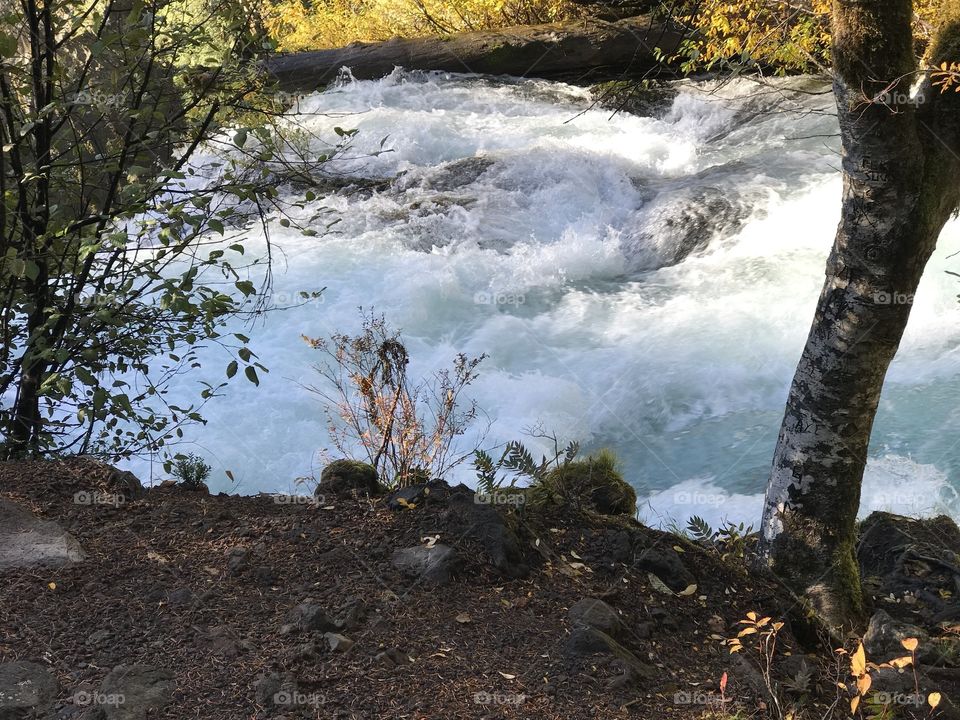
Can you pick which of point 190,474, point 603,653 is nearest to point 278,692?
point 603,653

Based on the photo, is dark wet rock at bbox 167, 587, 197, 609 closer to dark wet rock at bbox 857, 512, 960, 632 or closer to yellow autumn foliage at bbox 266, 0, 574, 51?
dark wet rock at bbox 857, 512, 960, 632

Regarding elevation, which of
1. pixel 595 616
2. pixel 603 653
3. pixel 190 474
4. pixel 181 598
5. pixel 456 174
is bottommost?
pixel 603 653

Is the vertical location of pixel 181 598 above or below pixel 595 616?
above

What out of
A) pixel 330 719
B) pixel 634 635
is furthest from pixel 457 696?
pixel 634 635

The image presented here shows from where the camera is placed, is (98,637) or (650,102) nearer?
(98,637)

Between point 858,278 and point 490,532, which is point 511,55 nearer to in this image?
point 858,278

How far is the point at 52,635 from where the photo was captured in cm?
302

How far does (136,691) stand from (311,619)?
1.95 feet

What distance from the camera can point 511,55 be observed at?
1684 cm

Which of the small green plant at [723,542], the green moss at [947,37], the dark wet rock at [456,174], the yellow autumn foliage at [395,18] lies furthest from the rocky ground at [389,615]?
the yellow autumn foliage at [395,18]

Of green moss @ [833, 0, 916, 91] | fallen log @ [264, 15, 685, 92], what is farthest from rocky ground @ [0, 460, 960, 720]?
fallen log @ [264, 15, 685, 92]

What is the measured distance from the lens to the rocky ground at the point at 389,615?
112 inches

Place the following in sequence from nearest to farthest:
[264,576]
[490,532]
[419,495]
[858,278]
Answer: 1. [264,576]
2. [858,278]
3. [490,532]
4. [419,495]

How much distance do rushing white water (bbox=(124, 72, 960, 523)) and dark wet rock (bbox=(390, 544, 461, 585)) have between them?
247 cm
